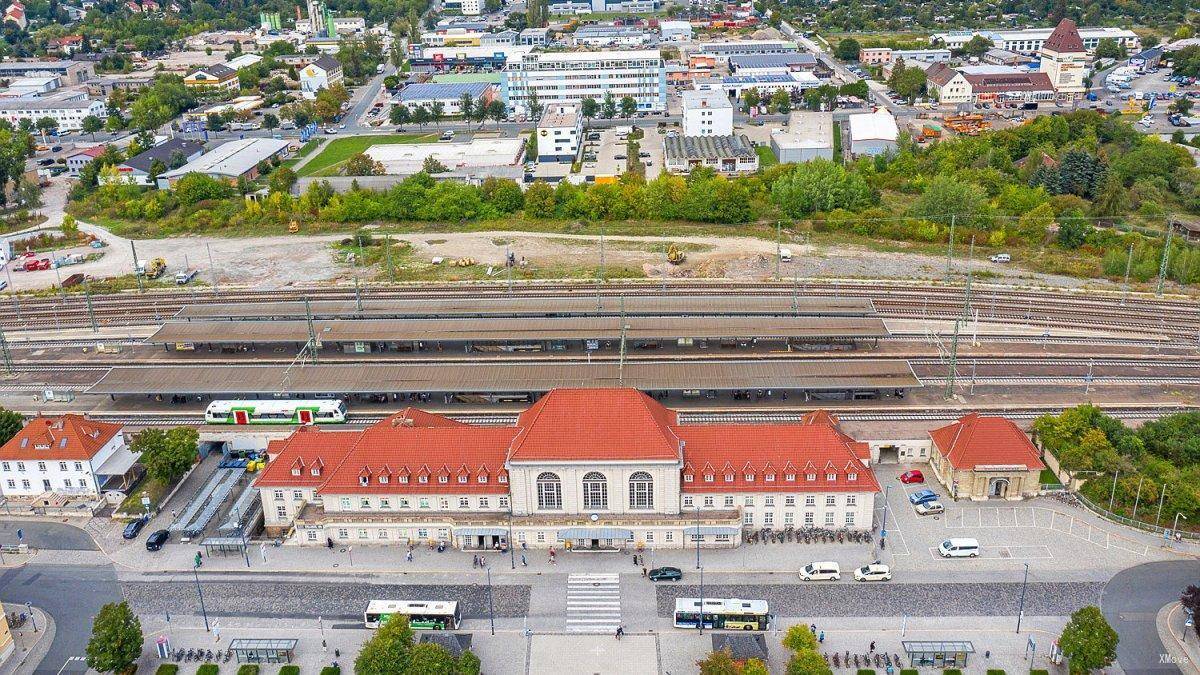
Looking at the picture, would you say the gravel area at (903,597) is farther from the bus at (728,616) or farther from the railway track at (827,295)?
the railway track at (827,295)

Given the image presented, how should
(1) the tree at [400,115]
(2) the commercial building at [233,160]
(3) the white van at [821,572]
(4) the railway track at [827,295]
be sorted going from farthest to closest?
(1) the tree at [400,115]
(2) the commercial building at [233,160]
(4) the railway track at [827,295]
(3) the white van at [821,572]

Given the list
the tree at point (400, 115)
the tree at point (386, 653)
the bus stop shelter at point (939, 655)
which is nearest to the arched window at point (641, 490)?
the tree at point (386, 653)

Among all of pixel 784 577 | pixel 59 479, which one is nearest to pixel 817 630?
pixel 784 577

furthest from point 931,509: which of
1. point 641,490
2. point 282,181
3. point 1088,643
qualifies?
point 282,181

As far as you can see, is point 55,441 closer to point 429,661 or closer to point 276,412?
point 276,412

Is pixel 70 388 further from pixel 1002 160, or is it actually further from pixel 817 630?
pixel 1002 160

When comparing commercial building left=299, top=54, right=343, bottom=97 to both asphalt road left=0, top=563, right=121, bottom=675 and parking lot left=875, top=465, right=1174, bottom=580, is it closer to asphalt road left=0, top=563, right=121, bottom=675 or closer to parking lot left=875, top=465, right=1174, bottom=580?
asphalt road left=0, top=563, right=121, bottom=675

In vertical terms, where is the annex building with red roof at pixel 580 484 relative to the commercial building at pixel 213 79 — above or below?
below
